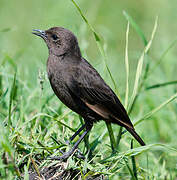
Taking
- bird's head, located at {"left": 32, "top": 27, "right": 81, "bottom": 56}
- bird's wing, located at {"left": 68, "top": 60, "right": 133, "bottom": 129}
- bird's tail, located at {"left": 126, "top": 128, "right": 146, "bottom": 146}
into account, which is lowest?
bird's tail, located at {"left": 126, "top": 128, "right": 146, "bottom": 146}

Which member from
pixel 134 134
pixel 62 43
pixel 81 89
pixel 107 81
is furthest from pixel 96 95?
pixel 107 81

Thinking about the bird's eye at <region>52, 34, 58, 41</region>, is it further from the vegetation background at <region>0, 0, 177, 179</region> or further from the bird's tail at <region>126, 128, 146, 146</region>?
the bird's tail at <region>126, 128, 146, 146</region>

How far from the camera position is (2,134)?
11.2 feet

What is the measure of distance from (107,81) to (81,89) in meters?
1.87

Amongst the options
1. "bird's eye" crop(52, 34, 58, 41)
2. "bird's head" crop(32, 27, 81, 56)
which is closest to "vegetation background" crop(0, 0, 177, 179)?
"bird's head" crop(32, 27, 81, 56)

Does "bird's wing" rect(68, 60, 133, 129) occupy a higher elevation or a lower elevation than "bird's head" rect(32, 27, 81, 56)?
lower

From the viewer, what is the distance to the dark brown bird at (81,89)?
14.6ft

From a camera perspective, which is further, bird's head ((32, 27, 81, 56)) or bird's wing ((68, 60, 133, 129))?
bird's head ((32, 27, 81, 56))

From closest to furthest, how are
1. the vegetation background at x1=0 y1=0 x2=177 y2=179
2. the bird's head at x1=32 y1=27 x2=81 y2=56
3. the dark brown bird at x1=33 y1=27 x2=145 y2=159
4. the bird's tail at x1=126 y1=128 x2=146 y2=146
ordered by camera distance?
the vegetation background at x1=0 y1=0 x2=177 y2=179, the dark brown bird at x1=33 y1=27 x2=145 y2=159, the bird's tail at x1=126 y1=128 x2=146 y2=146, the bird's head at x1=32 y1=27 x2=81 y2=56

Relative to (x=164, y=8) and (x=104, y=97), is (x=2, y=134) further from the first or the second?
(x=164, y=8)

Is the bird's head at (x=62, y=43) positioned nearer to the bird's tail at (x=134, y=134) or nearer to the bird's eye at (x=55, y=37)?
the bird's eye at (x=55, y=37)

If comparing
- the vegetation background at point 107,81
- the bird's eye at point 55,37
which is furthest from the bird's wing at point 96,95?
the bird's eye at point 55,37

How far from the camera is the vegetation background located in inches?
158

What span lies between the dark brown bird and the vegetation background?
0.17 m
